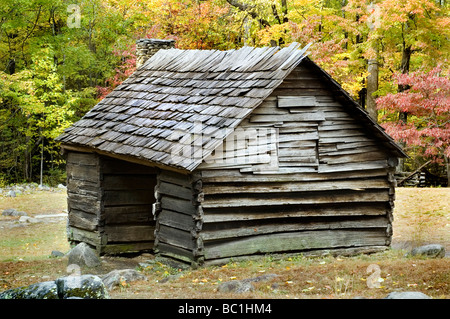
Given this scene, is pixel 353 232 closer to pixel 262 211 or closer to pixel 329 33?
pixel 262 211

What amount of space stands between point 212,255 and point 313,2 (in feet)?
53.4

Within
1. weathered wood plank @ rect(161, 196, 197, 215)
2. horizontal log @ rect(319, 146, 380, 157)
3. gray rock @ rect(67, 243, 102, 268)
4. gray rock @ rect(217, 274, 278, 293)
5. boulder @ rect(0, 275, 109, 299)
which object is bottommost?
gray rock @ rect(67, 243, 102, 268)

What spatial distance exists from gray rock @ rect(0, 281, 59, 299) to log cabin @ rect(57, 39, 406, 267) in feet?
13.8

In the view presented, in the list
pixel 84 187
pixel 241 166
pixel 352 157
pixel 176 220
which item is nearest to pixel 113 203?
pixel 84 187

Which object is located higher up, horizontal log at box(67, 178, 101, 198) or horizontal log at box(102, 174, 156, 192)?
horizontal log at box(102, 174, 156, 192)

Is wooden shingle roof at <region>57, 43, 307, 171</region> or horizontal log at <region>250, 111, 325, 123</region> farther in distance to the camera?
horizontal log at <region>250, 111, 325, 123</region>

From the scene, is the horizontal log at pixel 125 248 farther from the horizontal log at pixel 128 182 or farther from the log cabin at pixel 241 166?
the horizontal log at pixel 128 182

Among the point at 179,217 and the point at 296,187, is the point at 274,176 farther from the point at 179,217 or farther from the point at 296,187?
the point at 179,217

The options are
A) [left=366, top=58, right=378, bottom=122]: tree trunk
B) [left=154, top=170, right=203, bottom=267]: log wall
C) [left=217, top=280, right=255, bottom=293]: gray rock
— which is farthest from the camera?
[left=366, top=58, right=378, bottom=122]: tree trunk

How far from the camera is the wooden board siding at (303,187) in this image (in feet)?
40.4

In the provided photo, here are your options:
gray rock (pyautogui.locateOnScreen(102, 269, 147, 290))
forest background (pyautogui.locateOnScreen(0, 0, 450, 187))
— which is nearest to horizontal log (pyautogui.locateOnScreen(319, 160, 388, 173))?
gray rock (pyautogui.locateOnScreen(102, 269, 147, 290))

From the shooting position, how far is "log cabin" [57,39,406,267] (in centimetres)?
1218

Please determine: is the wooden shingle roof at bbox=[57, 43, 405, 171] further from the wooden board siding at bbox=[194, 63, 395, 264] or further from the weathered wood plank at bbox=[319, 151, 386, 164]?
the wooden board siding at bbox=[194, 63, 395, 264]
